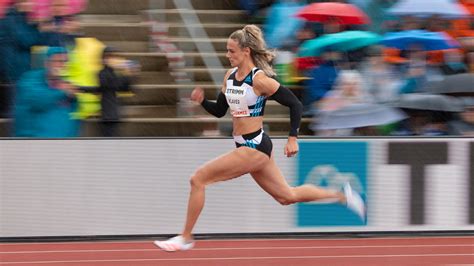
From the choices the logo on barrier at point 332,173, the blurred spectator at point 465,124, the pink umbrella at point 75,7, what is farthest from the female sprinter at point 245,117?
the pink umbrella at point 75,7

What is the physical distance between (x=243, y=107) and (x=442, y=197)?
349 cm

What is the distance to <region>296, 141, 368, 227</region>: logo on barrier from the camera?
1066cm

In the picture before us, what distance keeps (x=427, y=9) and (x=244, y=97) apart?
198 inches

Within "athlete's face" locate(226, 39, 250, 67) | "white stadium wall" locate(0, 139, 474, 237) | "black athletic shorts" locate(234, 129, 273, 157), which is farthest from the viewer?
"white stadium wall" locate(0, 139, 474, 237)

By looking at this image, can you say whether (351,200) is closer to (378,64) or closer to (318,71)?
(318,71)

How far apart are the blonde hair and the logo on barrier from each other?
254cm

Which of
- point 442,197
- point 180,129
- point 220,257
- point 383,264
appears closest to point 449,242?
point 442,197

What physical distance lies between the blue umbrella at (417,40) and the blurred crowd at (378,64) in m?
0.01

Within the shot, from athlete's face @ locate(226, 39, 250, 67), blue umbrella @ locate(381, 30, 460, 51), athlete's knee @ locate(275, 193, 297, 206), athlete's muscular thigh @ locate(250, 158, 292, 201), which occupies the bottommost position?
athlete's knee @ locate(275, 193, 297, 206)

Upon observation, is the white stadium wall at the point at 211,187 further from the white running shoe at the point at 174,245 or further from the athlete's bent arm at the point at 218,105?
the white running shoe at the point at 174,245

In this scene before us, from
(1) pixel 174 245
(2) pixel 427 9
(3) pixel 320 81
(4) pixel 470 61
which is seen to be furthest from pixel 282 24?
(1) pixel 174 245

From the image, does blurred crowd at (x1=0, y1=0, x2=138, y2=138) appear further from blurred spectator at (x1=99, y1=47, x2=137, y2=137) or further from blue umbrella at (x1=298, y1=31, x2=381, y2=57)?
blue umbrella at (x1=298, y1=31, x2=381, y2=57)

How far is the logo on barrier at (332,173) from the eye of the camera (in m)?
10.7

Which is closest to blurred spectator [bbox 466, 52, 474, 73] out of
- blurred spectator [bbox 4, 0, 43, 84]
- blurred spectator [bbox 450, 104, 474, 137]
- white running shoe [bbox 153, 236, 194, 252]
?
blurred spectator [bbox 450, 104, 474, 137]
